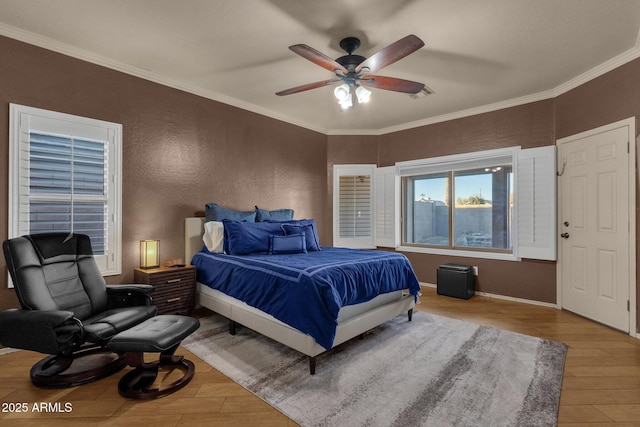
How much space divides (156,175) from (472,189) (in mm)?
4533

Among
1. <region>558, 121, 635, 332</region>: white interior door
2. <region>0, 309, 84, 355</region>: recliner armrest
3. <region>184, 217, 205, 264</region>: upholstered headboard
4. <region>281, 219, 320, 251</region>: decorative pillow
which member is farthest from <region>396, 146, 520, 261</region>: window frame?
<region>0, 309, 84, 355</region>: recliner armrest

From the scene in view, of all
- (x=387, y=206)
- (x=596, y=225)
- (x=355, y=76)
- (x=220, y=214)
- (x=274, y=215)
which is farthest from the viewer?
(x=387, y=206)

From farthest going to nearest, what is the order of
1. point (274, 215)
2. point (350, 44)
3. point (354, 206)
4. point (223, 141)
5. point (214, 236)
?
point (354, 206)
point (274, 215)
point (223, 141)
point (214, 236)
point (350, 44)

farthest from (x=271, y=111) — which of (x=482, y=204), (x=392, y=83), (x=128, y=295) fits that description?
(x=482, y=204)

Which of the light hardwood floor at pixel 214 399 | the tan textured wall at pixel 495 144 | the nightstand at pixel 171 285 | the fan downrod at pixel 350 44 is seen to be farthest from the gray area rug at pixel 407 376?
the fan downrod at pixel 350 44

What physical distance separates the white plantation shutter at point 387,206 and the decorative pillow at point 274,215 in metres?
1.77

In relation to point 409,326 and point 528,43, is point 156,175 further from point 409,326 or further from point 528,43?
point 528,43

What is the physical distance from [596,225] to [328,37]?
3549 mm

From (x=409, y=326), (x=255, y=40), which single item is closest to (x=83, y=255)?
(x=255, y=40)

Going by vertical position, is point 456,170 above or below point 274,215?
above

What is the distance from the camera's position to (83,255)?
2637 mm

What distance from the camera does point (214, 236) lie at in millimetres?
3729

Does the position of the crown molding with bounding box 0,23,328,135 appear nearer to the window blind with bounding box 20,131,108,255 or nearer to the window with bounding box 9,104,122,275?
the window with bounding box 9,104,122,275

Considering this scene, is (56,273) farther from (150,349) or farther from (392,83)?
(392,83)
